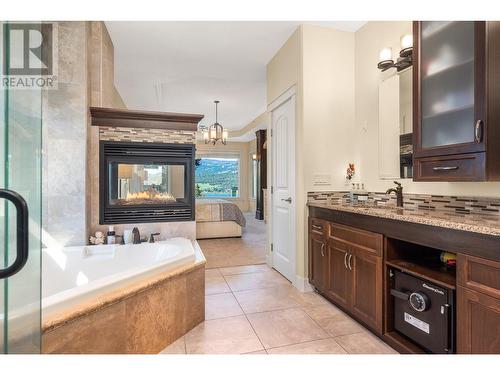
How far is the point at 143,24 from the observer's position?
294cm

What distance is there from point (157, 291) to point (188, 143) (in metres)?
1.83

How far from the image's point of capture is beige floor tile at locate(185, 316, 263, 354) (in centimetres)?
192

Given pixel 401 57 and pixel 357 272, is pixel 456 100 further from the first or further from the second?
pixel 357 272

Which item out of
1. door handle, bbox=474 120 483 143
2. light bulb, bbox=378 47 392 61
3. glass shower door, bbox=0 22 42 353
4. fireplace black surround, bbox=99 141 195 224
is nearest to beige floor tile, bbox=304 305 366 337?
door handle, bbox=474 120 483 143

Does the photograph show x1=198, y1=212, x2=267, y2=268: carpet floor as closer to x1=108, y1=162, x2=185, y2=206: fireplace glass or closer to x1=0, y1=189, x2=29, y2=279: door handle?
x1=108, y1=162, x2=185, y2=206: fireplace glass

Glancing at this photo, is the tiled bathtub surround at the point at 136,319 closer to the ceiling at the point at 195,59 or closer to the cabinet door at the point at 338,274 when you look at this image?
the cabinet door at the point at 338,274

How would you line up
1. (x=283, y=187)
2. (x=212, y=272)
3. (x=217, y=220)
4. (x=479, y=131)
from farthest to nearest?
(x=217, y=220)
(x=212, y=272)
(x=283, y=187)
(x=479, y=131)

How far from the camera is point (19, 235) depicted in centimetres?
96

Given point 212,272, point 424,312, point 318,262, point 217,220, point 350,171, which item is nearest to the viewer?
point 424,312

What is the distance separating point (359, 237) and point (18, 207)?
2048 millimetres

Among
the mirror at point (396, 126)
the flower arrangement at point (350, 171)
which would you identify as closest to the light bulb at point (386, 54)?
the mirror at point (396, 126)

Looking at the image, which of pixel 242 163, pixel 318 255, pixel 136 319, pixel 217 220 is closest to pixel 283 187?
pixel 318 255

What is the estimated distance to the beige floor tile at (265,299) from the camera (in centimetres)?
257
